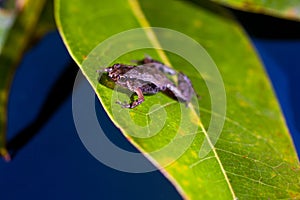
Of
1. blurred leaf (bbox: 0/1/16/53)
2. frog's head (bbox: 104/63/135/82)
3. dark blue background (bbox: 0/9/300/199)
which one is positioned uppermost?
frog's head (bbox: 104/63/135/82)

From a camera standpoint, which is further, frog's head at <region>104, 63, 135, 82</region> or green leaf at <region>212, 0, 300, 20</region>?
green leaf at <region>212, 0, 300, 20</region>

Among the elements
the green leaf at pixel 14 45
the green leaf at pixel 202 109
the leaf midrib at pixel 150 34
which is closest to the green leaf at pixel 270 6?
the green leaf at pixel 202 109

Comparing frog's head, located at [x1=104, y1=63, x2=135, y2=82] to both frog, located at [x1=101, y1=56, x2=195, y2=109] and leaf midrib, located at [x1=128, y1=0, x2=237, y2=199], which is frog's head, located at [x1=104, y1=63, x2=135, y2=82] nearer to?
frog, located at [x1=101, y1=56, x2=195, y2=109]

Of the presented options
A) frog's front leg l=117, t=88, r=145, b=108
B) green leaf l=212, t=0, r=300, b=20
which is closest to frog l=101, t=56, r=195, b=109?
frog's front leg l=117, t=88, r=145, b=108

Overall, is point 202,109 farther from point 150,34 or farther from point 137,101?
point 150,34

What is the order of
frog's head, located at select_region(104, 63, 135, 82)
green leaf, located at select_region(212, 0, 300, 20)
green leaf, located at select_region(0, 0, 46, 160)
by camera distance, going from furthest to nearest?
green leaf, located at select_region(212, 0, 300, 20)
green leaf, located at select_region(0, 0, 46, 160)
frog's head, located at select_region(104, 63, 135, 82)

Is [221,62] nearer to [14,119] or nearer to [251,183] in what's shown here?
→ [251,183]
